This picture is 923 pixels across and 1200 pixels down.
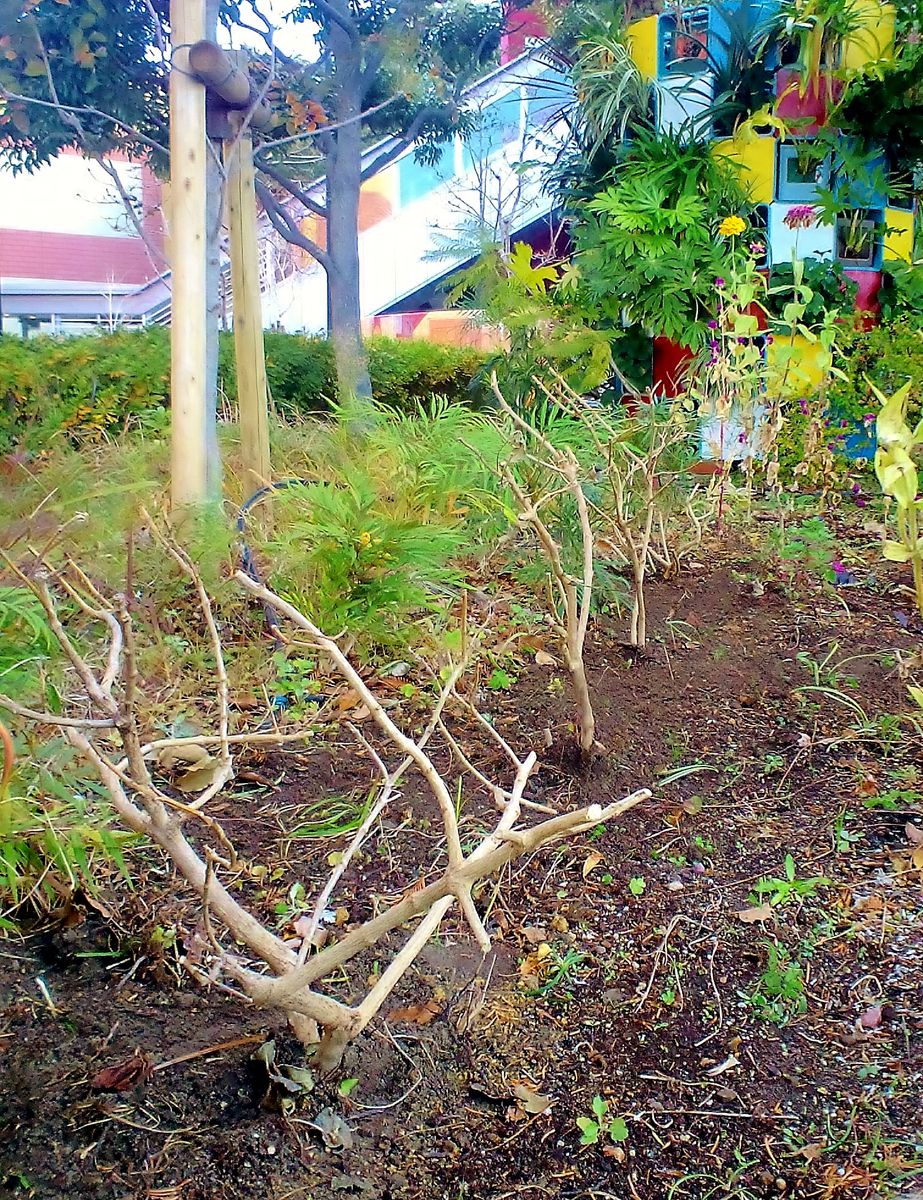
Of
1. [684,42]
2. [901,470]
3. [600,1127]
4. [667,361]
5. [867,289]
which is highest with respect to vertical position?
[684,42]

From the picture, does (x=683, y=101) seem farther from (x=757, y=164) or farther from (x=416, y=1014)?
(x=416, y=1014)

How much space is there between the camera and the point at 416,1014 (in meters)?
1.24

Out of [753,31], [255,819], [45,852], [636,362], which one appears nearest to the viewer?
[45,852]

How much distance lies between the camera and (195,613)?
101 inches

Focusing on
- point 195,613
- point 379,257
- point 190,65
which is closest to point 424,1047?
point 195,613

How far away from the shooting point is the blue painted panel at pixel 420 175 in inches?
195

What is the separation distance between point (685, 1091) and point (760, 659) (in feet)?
4.50

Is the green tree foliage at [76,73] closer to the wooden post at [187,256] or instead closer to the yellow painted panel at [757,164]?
the wooden post at [187,256]

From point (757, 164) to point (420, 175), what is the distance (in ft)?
5.73

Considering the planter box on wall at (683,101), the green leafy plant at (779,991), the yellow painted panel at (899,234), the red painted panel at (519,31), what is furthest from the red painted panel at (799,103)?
the green leafy plant at (779,991)

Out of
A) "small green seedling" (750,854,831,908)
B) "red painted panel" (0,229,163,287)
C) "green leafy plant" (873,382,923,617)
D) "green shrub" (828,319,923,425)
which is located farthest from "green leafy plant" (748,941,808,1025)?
"green shrub" (828,319,923,425)

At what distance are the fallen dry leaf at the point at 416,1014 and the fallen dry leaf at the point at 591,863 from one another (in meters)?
0.39

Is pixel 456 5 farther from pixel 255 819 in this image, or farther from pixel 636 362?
pixel 255 819

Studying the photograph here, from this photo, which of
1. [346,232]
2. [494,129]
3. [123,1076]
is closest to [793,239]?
[494,129]
